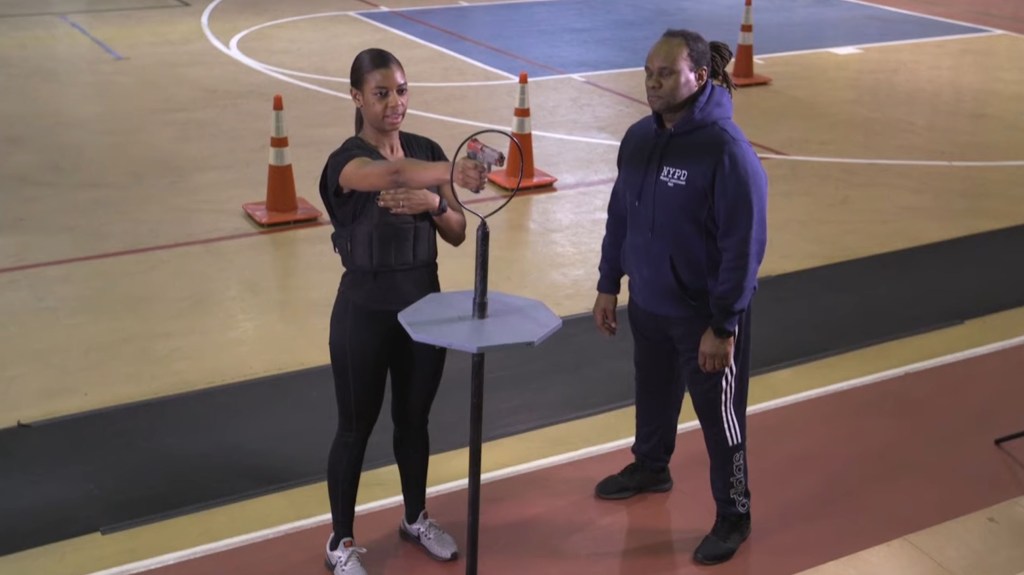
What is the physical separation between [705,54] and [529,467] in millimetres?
2146

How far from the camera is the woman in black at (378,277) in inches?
179

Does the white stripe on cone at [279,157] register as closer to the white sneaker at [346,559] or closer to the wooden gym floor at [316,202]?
the wooden gym floor at [316,202]

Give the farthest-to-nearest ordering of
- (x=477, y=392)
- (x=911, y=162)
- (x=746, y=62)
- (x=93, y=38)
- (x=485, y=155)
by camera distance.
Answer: (x=93, y=38) < (x=746, y=62) < (x=911, y=162) < (x=477, y=392) < (x=485, y=155)

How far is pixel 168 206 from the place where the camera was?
31.4ft

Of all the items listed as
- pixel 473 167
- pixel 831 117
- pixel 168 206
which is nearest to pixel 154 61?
pixel 168 206

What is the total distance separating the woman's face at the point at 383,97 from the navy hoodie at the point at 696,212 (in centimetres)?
105

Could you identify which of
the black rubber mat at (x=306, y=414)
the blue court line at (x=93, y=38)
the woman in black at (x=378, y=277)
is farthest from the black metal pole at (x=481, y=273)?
the blue court line at (x=93, y=38)

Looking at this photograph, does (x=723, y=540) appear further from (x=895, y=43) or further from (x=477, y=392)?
(x=895, y=43)

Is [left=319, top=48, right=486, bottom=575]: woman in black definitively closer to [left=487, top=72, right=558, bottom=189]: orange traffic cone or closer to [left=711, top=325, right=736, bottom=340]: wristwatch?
[left=711, top=325, right=736, bottom=340]: wristwatch

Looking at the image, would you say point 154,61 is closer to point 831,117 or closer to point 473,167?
point 831,117

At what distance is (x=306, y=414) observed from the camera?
Result: 250 inches

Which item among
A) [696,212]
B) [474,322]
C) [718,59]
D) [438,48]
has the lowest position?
[438,48]

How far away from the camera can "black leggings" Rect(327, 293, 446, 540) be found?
15.6 feet

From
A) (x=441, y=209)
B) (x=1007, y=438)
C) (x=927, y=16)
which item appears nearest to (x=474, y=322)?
(x=441, y=209)
